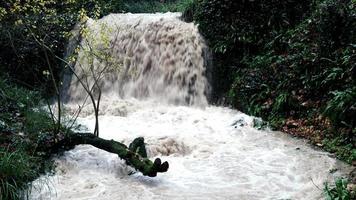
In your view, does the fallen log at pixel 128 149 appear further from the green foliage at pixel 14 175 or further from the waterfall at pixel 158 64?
the waterfall at pixel 158 64

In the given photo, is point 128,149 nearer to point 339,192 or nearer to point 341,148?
point 339,192

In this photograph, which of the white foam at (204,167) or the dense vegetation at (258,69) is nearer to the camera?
the white foam at (204,167)

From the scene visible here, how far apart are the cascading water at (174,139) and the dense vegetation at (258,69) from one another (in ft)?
1.42

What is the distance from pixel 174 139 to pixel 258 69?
Result: 3489 millimetres

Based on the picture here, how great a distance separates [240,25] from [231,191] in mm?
6528

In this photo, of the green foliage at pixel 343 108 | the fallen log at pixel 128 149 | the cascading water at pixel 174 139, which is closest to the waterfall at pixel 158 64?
the cascading water at pixel 174 139

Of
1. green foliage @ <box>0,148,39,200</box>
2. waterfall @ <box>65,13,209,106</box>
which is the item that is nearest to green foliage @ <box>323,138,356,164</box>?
waterfall @ <box>65,13,209,106</box>

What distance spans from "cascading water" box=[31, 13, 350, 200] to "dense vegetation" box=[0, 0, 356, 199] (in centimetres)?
43

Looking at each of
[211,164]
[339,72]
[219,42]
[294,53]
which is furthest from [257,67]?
[211,164]

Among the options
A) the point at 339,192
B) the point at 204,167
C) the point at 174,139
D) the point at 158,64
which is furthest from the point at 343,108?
the point at 158,64

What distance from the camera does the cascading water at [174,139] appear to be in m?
5.59

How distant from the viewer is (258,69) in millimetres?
9773

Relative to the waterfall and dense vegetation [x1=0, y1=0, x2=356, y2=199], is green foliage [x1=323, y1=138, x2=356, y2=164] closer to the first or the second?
dense vegetation [x1=0, y1=0, x2=356, y2=199]

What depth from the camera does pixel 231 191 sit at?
5.49 m
